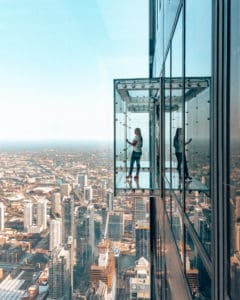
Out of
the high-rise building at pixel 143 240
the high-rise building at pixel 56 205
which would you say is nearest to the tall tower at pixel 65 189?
the high-rise building at pixel 56 205

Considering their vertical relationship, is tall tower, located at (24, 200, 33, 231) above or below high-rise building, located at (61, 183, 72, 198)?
below

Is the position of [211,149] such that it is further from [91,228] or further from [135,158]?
[91,228]

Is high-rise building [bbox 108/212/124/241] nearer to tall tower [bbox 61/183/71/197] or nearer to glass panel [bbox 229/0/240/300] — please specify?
tall tower [bbox 61/183/71/197]

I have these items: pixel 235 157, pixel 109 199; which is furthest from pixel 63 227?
pixel 235 157

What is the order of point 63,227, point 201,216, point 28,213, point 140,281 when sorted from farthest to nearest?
point 140,281, point 63,227, point 28,213, point 201,216

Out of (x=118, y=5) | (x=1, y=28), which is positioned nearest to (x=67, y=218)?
(x=1, y=28)

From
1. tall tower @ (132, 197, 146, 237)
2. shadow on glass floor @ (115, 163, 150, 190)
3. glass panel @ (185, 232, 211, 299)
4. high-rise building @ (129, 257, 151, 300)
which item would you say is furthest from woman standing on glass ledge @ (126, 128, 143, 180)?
glass panel @ (185, 232, 211, 299)

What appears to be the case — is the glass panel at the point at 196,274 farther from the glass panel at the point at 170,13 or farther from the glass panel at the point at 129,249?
the glass panel at the point at 129,249
